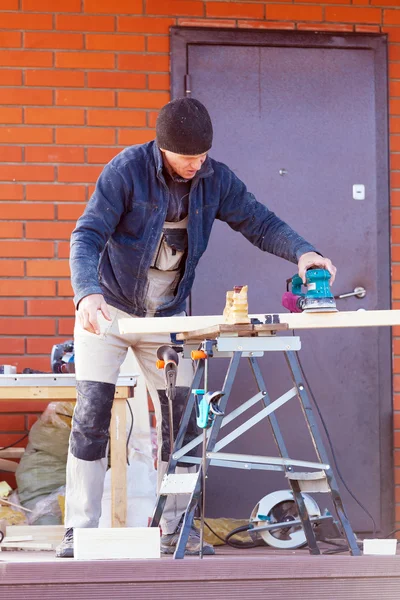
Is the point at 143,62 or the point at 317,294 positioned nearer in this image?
the point at 317,294

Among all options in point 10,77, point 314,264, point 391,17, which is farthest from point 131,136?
point 314,264

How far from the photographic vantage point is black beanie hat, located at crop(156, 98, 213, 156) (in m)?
3.89

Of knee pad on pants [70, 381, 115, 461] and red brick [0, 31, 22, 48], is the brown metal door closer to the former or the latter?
red brick [0, 31, 22, 48]

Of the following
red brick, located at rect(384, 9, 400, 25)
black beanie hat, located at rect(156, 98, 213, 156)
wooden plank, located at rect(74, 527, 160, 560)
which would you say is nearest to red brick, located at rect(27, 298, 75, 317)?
black beanie hat, located at rect(156, 98, 213, 156)

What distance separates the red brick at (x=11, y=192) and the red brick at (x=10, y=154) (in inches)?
5.3

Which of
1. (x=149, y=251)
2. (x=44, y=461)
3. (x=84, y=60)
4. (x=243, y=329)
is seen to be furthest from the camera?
(x=84, y=60)

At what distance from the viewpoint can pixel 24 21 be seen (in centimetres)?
536

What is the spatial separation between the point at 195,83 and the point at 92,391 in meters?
2.12

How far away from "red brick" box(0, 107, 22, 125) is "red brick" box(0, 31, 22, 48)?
34cm

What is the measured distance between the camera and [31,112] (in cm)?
537

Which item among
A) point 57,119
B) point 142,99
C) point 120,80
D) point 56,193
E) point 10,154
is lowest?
point 56,193

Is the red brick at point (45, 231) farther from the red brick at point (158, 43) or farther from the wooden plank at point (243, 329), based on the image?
the wooden plank at point (243, 329)

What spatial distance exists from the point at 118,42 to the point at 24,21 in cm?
50

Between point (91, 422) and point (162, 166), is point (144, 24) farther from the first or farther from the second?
point (91, 422)
